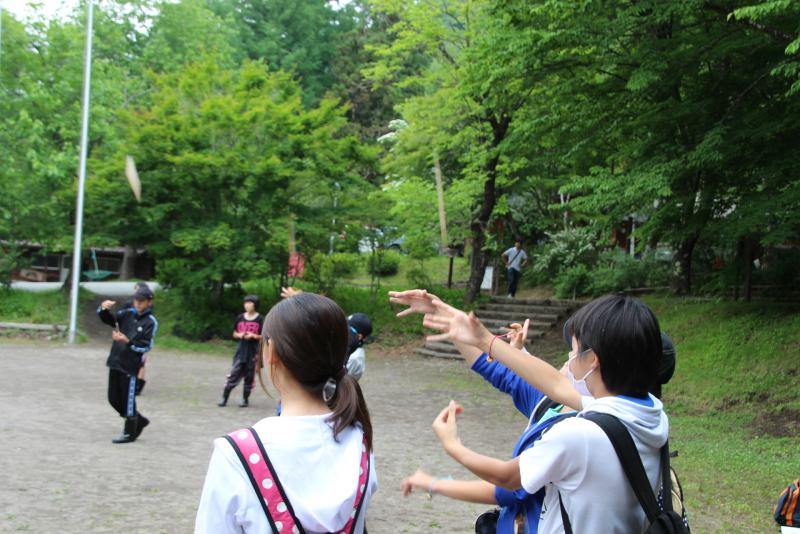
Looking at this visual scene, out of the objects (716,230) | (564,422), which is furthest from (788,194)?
(564,422)

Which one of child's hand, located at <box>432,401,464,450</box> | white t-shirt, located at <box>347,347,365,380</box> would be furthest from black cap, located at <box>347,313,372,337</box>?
child's hand, located at <box>432,401,464,450</box>

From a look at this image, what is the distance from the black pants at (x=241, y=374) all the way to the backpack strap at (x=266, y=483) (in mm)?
10786

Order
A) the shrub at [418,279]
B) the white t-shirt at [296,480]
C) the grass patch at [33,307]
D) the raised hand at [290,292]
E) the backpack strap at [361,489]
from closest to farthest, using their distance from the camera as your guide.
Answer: the white t-shirt at [296,480] < the backpack strap at [361,489] < the raised hand at [290,292] < the grass patch at [33,307] < the shrub at [418,279]

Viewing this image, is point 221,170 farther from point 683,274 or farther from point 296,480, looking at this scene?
point 296,480

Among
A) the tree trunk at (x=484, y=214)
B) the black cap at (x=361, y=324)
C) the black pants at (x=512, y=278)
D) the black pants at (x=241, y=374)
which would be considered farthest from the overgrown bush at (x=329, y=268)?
the black cap at (x=361, y=324)

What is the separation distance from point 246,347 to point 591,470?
1071 centimetres

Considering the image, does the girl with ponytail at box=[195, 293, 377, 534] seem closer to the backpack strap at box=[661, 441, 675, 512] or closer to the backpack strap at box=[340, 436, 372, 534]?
the backpack strap at box=[340, 436, 372, 534]

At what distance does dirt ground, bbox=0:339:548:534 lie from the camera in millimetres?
6703

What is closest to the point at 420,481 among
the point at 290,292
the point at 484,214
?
the point at 290,292

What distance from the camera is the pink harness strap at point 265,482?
2090mm

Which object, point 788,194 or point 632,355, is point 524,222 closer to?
point 788,194

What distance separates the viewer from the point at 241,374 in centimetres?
1283

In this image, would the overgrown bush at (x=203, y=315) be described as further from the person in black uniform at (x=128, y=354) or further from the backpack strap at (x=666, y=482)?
the backpack strap at (x=666, y=482)

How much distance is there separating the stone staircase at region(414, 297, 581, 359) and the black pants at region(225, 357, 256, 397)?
9087 mm
